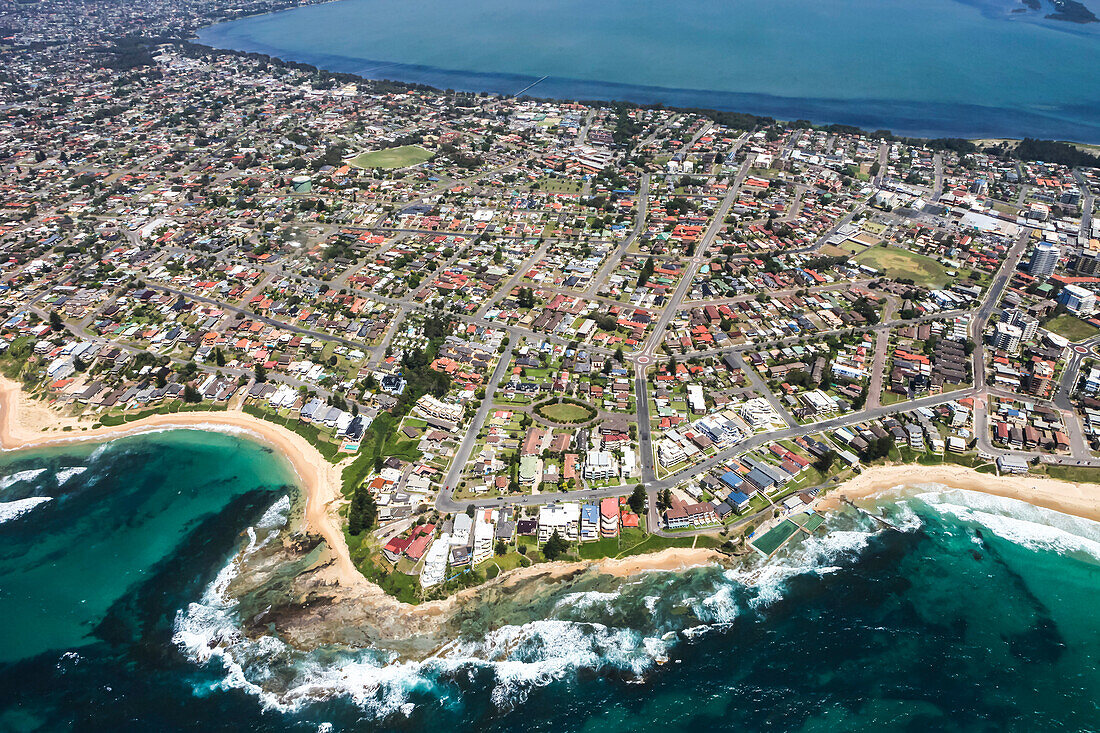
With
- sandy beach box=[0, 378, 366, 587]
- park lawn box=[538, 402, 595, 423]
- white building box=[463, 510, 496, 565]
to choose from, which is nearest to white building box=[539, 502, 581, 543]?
white building box=[463, 510, 496, 565]

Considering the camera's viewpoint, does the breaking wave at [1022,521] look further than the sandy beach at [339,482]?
Yes

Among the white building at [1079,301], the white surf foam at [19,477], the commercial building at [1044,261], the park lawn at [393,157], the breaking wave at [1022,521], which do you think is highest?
the park lawn at [393,157]

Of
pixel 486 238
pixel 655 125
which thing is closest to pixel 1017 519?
pixel 486 238

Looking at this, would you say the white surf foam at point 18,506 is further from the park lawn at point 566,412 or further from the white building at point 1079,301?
the white building at point 1079,301

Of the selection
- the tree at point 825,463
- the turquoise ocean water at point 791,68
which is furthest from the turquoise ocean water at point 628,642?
the turquoise ocean water at point 791,68

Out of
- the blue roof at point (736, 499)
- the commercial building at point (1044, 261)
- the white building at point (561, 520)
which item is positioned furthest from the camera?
the commercial building at point (1044, 261)

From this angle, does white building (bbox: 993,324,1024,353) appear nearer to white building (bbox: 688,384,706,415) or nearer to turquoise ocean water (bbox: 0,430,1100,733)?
turquoise ocean water (bbox: 0,430,1100,733)

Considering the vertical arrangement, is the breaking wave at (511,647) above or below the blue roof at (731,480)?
below
